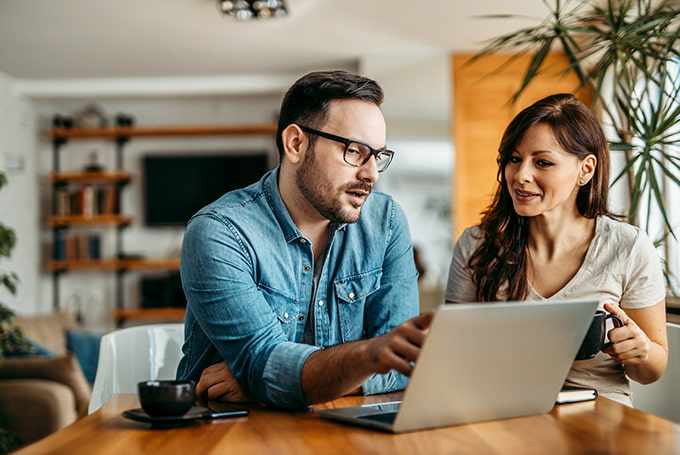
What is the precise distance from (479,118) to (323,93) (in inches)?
153

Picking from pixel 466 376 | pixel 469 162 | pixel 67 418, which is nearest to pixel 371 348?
pixel 466 376

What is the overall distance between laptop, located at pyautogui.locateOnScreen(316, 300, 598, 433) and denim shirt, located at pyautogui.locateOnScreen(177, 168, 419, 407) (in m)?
0.21

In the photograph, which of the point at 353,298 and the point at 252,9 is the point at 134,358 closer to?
the point at 353,298

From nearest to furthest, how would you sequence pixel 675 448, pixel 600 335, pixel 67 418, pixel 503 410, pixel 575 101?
pixel 675 448, pixel 503 410, pixel 600 335, pixel 575 101, pixel 67 418

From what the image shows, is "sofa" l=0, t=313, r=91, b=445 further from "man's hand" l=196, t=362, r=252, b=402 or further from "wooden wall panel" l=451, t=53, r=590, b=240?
"wooden wall panel" l=451, t=53, r=590, b=240

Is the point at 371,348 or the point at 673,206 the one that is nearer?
the point at 371,348

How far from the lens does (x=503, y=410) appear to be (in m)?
1.00

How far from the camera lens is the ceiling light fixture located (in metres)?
4.10

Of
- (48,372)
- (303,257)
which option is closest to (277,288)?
(303,257)

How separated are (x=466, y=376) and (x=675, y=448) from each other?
0.27 metres

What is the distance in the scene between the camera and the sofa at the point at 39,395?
10.6 ft

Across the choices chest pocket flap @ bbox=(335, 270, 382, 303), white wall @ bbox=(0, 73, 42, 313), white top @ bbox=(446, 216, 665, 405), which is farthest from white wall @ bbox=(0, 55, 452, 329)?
chest pocket flap @ bbox=(335, 270, 382, 303)

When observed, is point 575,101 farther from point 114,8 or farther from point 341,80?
point 114,8

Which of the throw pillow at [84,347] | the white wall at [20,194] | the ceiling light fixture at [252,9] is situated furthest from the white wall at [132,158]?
the throw pillow at [84,347]
